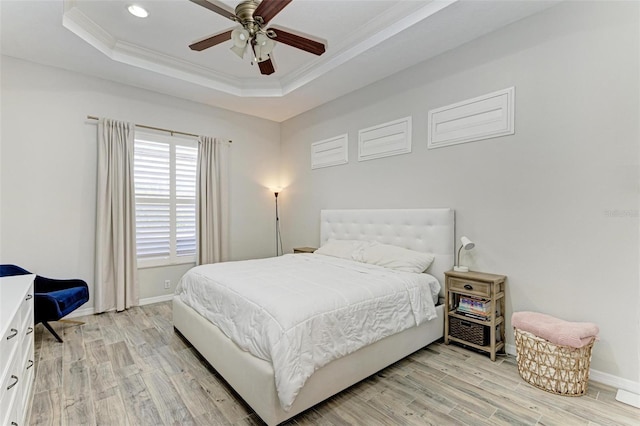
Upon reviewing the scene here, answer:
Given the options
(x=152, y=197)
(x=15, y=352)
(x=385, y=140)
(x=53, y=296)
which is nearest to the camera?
(x=15, y=352)

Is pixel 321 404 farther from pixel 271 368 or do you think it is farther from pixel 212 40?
pixel 212 40

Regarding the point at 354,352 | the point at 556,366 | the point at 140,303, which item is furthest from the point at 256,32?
the point at 140,303

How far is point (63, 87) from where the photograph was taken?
11.7ft

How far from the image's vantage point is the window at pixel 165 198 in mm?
4137

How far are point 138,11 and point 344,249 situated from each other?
3247 mm

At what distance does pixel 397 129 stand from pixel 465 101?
0.83m

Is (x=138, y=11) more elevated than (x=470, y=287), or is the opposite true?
(x=138, y=11)

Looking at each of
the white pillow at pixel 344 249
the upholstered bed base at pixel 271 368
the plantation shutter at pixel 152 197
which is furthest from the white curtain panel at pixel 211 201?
the upholstered bed base at pixel 271 368

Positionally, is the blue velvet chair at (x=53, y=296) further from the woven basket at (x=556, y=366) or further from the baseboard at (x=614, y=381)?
the baseboard at (x=614, y=381)

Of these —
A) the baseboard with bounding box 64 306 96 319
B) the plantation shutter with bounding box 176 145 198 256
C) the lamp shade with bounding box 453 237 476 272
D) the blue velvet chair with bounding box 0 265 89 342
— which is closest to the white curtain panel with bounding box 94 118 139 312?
the baseboard with bounding box 64 306 96 319

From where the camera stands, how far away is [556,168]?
2475 mm

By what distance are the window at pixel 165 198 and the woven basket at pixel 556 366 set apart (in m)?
4.27

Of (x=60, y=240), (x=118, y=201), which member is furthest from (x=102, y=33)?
(x=60, y=240)

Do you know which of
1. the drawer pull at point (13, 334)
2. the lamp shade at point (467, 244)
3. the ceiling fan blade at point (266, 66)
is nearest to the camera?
the drawer pull at point (13, 334)
